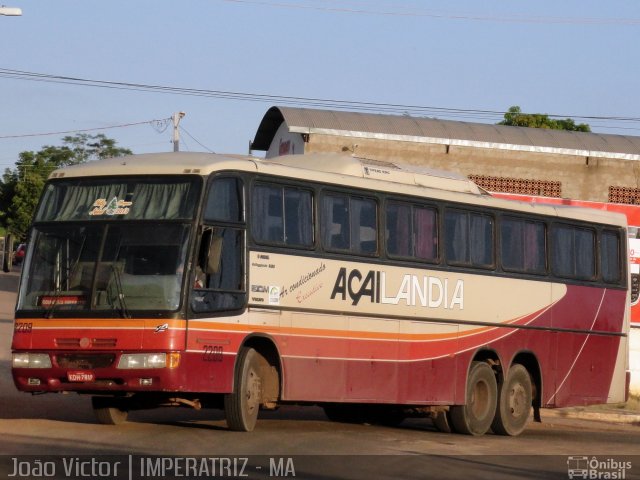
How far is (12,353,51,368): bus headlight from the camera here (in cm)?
1514

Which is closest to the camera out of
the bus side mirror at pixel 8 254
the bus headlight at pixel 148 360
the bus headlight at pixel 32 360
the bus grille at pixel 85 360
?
the bus headlight at pixel 148 360

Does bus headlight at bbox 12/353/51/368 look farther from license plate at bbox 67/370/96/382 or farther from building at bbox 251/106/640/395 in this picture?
building at bbox 251/106/640/395

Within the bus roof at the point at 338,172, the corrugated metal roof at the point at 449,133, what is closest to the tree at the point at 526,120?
the corrugated metal roof at the point at 449,133

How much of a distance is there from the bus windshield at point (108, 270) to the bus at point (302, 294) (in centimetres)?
2

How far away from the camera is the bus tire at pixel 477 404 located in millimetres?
19047

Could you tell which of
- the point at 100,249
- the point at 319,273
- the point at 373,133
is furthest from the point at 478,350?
the point at 373,133

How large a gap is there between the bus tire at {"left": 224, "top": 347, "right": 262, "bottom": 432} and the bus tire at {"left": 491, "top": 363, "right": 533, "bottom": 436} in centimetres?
506

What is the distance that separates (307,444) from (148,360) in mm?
A: 2028

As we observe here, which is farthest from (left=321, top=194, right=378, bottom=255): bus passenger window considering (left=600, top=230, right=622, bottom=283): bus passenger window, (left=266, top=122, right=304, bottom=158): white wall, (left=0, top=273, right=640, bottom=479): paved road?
(left=266, top=122, right=304, bottom=158): white wall

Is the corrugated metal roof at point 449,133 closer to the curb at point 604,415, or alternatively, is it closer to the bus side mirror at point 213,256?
the curb at point 604,415

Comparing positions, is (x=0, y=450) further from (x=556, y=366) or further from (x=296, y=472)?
(x=556, y=366)

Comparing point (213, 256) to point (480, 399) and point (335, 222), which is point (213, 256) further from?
point (480, 399)

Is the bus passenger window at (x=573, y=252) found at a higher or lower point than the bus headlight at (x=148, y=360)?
higher

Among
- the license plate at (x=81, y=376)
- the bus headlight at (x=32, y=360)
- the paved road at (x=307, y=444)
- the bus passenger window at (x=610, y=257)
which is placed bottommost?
the paved road at (x=307, y=444)
